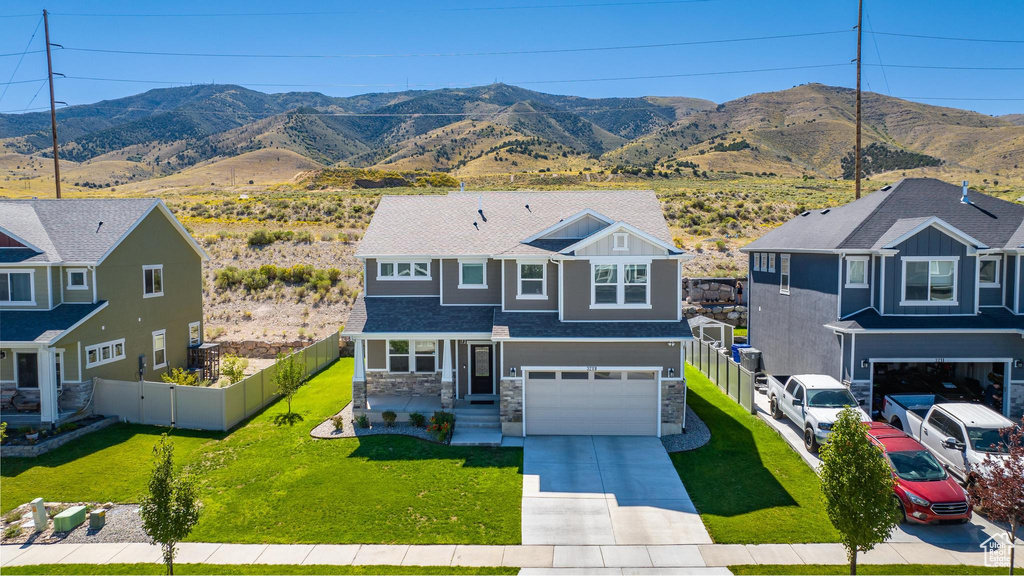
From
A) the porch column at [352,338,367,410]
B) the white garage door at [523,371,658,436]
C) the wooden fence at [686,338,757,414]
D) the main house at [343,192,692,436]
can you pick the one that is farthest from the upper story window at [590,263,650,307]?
the porch column at [352,338,367,410]

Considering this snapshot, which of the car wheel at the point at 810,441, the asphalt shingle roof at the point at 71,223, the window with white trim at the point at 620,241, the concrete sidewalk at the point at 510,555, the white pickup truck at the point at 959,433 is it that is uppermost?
the asphalt shingle roof at the point at 71,223

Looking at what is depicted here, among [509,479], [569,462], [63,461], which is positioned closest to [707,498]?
[569,462]

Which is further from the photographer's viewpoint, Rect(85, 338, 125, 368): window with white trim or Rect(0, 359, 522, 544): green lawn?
Rect(85, 338, 125, 368): window with white trim

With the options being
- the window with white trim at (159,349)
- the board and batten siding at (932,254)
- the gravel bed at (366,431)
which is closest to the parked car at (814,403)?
the board and batten siding at (932,254)

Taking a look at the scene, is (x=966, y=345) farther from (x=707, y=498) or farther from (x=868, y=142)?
(x=868, y=142)

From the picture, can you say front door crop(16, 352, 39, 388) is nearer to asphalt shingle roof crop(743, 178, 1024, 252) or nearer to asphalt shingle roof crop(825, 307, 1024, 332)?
asphalt shingle roof crop(825, 307, 1024, 332)

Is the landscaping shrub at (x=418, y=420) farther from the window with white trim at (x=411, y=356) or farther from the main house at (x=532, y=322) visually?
the window with white trim at (x=411, y=356)
